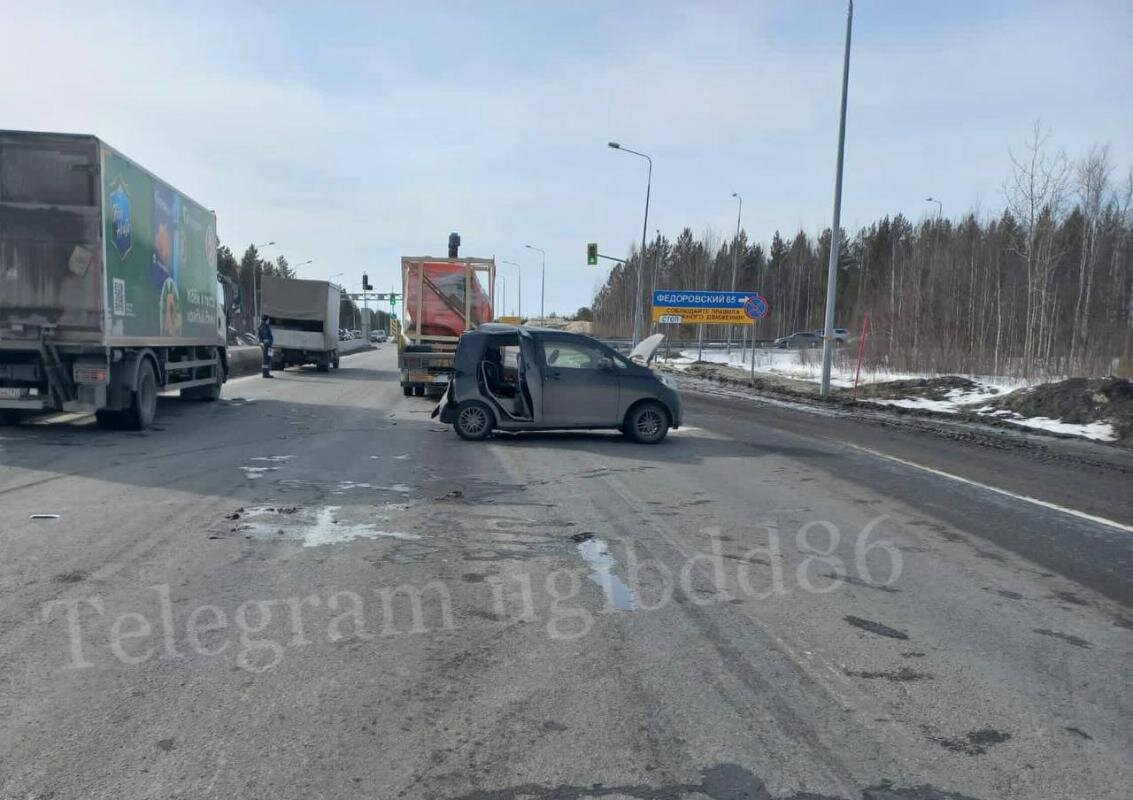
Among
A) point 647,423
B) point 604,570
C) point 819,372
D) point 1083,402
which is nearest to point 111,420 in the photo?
point 647,423

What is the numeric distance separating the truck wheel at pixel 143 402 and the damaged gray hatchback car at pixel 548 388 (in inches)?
183

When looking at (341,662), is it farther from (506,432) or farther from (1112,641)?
(506,432)

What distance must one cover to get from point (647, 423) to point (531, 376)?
1.87 metres

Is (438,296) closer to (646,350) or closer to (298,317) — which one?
(646,350)

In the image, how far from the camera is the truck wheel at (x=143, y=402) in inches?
553

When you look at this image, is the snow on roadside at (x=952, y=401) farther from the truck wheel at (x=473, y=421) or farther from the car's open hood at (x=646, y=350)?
the truck wheel at (x=473, y=421)

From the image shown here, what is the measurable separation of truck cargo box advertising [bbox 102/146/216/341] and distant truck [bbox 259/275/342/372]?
15.4m

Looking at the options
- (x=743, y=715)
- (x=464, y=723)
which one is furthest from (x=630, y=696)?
(x=464, y=723)

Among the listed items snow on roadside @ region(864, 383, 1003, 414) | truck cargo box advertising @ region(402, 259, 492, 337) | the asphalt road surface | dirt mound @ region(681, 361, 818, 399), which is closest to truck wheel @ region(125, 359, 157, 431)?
the asphalt road surface

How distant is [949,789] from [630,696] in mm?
1370

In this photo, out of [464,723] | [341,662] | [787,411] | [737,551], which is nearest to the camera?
[464,723]

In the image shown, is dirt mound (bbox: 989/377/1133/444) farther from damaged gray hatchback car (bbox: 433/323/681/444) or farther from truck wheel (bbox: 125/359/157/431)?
truck wheel (bbox: 125/359/157/431)

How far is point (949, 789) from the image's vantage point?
338 cm

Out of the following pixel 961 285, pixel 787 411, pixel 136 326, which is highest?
pixel 961 285
